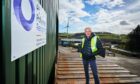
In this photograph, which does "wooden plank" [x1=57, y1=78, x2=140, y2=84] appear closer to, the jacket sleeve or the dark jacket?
the dark jacket

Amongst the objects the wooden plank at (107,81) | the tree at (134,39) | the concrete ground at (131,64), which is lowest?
the concrete ground at (131,64)

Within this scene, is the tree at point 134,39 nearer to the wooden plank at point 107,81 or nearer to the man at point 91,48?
the wooden plank at point 107,81

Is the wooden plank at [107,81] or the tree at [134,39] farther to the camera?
the tree at [134,39]

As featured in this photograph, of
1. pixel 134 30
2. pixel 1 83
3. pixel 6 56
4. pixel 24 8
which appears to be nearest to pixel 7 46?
pixel 6 56

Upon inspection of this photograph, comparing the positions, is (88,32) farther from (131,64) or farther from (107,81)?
(131,64)

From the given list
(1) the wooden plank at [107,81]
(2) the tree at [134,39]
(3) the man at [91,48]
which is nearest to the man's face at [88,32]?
(3) the man at [91,48]

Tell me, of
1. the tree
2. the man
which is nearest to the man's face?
the man

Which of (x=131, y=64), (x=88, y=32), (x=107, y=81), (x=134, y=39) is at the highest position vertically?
(x=88, y=32)

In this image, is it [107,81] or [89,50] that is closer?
[89,50]

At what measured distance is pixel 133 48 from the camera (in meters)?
22.1

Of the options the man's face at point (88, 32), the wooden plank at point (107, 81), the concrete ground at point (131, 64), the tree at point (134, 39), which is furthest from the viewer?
the tree at point (134, 39)

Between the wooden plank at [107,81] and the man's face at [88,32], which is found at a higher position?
the man's face at [88,32]

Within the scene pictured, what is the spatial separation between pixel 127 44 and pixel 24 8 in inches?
902

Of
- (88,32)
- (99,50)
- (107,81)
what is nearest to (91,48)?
(99,50)
